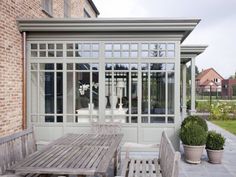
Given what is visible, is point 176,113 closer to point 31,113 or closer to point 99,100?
point 99,100

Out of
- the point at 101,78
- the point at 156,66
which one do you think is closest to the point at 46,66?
the point at 101,78

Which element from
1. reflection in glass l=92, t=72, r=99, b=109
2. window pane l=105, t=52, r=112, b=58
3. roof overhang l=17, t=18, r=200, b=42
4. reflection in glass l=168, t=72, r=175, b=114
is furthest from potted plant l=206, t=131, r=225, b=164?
window pane l=105, t=52, r=112, b=58

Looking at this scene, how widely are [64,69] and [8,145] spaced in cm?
375

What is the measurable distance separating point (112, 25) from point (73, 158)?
4.22 m

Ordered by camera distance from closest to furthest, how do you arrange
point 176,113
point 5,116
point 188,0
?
point 5,116, point 176,113, point 188,0

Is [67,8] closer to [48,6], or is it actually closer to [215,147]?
[48,6]

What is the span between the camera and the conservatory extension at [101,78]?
7.32 m

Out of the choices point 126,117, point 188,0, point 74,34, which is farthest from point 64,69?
point 188,0

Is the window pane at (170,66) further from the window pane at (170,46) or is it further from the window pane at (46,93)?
the window pane at (46,93)

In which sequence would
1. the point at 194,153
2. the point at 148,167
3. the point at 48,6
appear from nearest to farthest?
the point at 148,167 → the point at 194,153 → the point at 48,6

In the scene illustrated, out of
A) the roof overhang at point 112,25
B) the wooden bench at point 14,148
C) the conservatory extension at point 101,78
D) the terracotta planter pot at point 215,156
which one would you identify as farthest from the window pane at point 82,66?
the terracotta planter pot at point 215,156

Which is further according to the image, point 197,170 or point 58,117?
point 58,117

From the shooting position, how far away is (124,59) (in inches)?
292

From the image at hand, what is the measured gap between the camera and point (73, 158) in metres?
3.79
